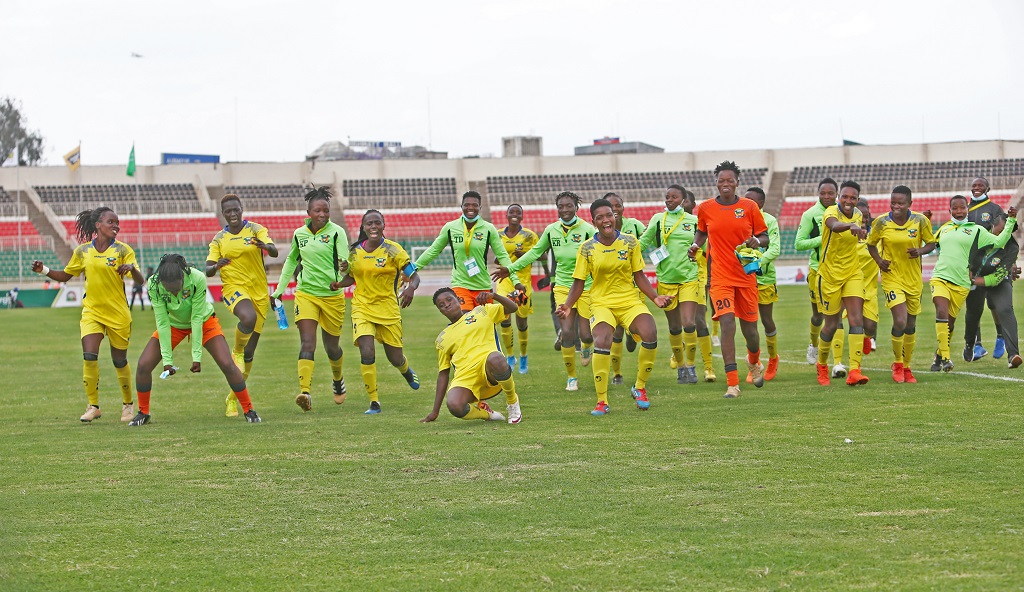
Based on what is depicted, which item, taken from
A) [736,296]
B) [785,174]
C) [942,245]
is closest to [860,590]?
[736,296]

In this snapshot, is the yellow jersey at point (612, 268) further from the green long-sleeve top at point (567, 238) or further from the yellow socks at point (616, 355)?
the green long-sleeve top at point (567, 238)

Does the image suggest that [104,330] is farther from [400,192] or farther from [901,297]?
[400,192]

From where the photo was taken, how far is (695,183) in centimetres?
6731

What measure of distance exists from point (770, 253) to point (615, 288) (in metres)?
2.31

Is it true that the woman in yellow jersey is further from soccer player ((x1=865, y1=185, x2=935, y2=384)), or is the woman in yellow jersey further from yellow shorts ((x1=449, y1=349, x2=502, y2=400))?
soccer player ((x1=865, y1=185, x2=935, y2=384))

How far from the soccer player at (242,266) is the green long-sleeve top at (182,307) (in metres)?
1.14

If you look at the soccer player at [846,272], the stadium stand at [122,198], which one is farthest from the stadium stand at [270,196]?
the soccer player at [846,272]

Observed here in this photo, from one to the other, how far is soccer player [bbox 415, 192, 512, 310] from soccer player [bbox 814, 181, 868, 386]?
3.76 metres

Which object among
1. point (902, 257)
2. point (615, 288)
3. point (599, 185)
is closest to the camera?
point (615, 288)

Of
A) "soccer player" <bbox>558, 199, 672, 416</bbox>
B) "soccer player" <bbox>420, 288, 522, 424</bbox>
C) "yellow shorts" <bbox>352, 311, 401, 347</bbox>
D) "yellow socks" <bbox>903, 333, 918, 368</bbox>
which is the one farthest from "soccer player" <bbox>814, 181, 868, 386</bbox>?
"yellow shorts" <bbox>352, 311, 401, 347</bbox>

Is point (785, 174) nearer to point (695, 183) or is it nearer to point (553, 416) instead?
point (695, 183)

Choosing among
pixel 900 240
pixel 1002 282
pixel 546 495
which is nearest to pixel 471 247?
pixel 900 240

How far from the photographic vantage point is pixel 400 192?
6656cm

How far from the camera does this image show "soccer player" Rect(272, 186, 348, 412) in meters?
12.6
